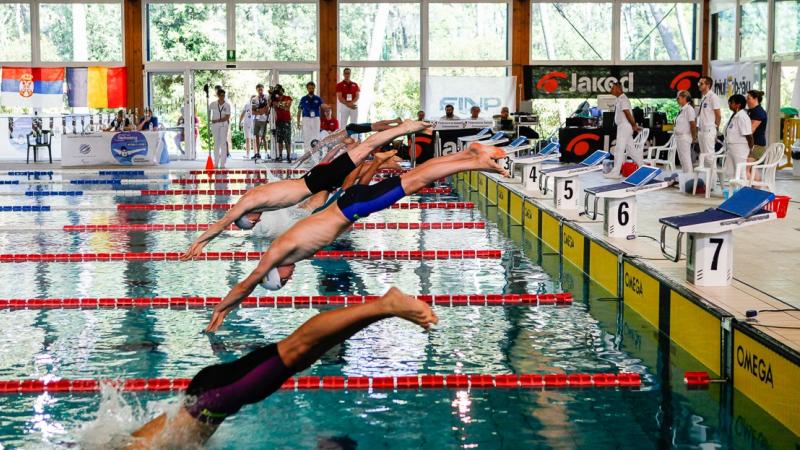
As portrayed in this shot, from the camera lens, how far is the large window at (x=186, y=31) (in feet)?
77.2

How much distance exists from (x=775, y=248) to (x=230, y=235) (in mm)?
5249

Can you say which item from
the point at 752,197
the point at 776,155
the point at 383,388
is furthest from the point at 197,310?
the point at 776,155

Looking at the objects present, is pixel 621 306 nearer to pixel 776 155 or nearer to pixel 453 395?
pixel 453 395

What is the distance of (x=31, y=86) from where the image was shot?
23.8 meters

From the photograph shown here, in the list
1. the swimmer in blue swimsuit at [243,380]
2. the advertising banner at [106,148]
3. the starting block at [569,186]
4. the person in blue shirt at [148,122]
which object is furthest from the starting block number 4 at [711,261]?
the person in blue shirt at [148,122]

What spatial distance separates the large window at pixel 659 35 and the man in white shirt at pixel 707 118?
10301mm

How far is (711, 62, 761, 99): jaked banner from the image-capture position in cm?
2017

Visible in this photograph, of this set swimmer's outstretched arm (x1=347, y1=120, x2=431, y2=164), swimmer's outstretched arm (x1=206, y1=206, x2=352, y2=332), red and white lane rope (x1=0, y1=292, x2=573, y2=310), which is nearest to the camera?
swimmer's outstretched arm (x1=206, y1=206, x2=352, y2=332)

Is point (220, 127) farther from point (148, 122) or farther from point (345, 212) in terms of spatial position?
point (345, 212)

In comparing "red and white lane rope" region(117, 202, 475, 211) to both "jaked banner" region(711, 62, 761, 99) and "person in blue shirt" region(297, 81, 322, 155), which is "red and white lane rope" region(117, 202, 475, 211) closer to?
"person in blue shirt" region(297, 81, 322, 155)

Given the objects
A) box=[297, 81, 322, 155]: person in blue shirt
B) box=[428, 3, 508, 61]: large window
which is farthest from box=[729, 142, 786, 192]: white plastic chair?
box=[428, 3, 508, 61]: large window

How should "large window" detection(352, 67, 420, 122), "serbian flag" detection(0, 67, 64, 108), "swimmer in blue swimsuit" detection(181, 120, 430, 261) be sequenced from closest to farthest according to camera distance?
1. "swimmer in blue swimsuit" detection(181, 120, 430, 261)
2. "serbian flag" detection(0, 67, 64, 108)
3. "large window" detection(352, 67, 420, 122)

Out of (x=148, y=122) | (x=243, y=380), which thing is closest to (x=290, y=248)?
(x=243, y=380)

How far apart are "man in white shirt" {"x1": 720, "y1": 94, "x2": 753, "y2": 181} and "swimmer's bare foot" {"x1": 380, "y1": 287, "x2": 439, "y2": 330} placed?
969cm
